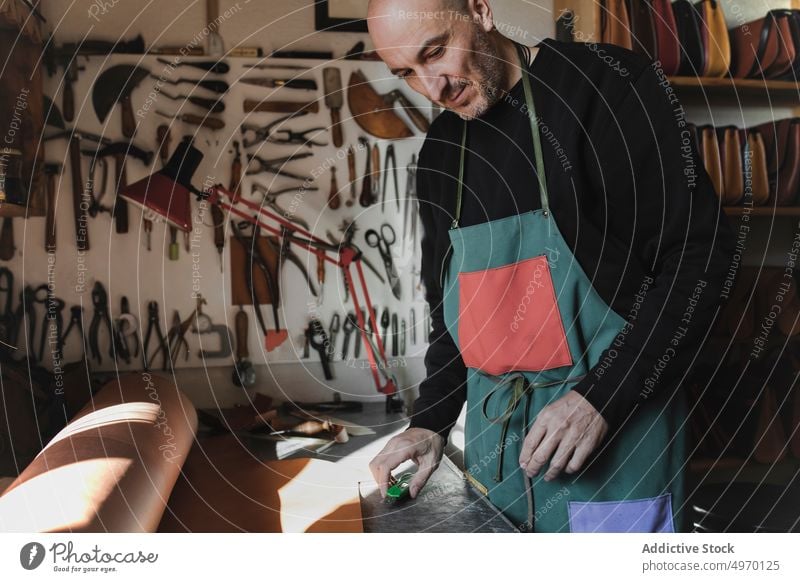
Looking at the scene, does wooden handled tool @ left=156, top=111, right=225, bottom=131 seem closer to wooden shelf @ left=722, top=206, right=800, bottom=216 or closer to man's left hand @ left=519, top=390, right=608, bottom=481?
man's left hand @ left=519, top=390, right=608, bottom=481

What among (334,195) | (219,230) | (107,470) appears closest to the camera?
(107,470)

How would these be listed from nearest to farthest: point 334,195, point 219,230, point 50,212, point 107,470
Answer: point 107,470 < point 50,212 < point 219,230 < point 334,195

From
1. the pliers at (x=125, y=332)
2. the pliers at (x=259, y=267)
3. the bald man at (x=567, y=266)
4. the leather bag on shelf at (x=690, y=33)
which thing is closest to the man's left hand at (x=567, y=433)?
the bald man at (x=567, y=266)

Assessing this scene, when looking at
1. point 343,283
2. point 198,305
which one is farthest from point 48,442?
point 343,283

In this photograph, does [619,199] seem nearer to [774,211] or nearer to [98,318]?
[774,211]

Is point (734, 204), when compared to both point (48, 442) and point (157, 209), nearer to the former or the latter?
point (157, 209)

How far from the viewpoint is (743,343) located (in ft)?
4.45

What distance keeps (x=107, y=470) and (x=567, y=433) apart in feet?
1.55

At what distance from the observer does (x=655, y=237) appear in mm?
691

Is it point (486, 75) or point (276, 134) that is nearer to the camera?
point (486, 75)

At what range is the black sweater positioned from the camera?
2.15 feet

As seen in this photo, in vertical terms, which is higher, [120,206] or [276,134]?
[276,134]

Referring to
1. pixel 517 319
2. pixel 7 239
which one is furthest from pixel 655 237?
pixel 7 239

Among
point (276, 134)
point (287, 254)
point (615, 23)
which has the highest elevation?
point (615, 23)
